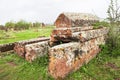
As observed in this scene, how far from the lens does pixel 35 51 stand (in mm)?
7926

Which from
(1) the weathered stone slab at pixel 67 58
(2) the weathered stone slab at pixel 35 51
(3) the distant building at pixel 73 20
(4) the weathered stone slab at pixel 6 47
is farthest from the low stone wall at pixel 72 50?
(4) the weathered stone slab at pixel 6 47

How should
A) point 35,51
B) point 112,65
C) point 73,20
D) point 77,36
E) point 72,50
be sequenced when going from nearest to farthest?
1. point 72,50
2. point 77,36
3. point 112,65
4. point 35,51
5. point 73,20

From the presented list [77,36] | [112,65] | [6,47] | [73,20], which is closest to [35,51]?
[77,36]

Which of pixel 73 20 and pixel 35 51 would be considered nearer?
pixel 35 51

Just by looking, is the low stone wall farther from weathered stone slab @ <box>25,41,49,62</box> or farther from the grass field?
weathered stone slab @ <box>25,41,49,62</box>

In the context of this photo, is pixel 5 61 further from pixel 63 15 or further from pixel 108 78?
pixel 108 78

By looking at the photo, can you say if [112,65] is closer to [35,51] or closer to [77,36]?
[77,36]

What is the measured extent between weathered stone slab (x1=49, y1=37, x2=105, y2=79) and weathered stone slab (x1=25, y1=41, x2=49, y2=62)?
5.39 feet

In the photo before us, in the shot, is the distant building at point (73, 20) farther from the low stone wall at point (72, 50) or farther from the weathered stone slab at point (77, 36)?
the weathered stone slab at point (77, 36)

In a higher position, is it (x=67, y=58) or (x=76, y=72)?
(x=67, y=58)

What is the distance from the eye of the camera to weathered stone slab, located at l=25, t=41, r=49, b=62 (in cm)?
794

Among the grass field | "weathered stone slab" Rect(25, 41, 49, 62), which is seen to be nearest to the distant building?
"weathered stone slab" Rect(25, 41, 49, 62)

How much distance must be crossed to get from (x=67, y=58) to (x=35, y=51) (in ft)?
6.84

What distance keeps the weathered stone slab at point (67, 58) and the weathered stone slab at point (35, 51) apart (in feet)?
5.39
